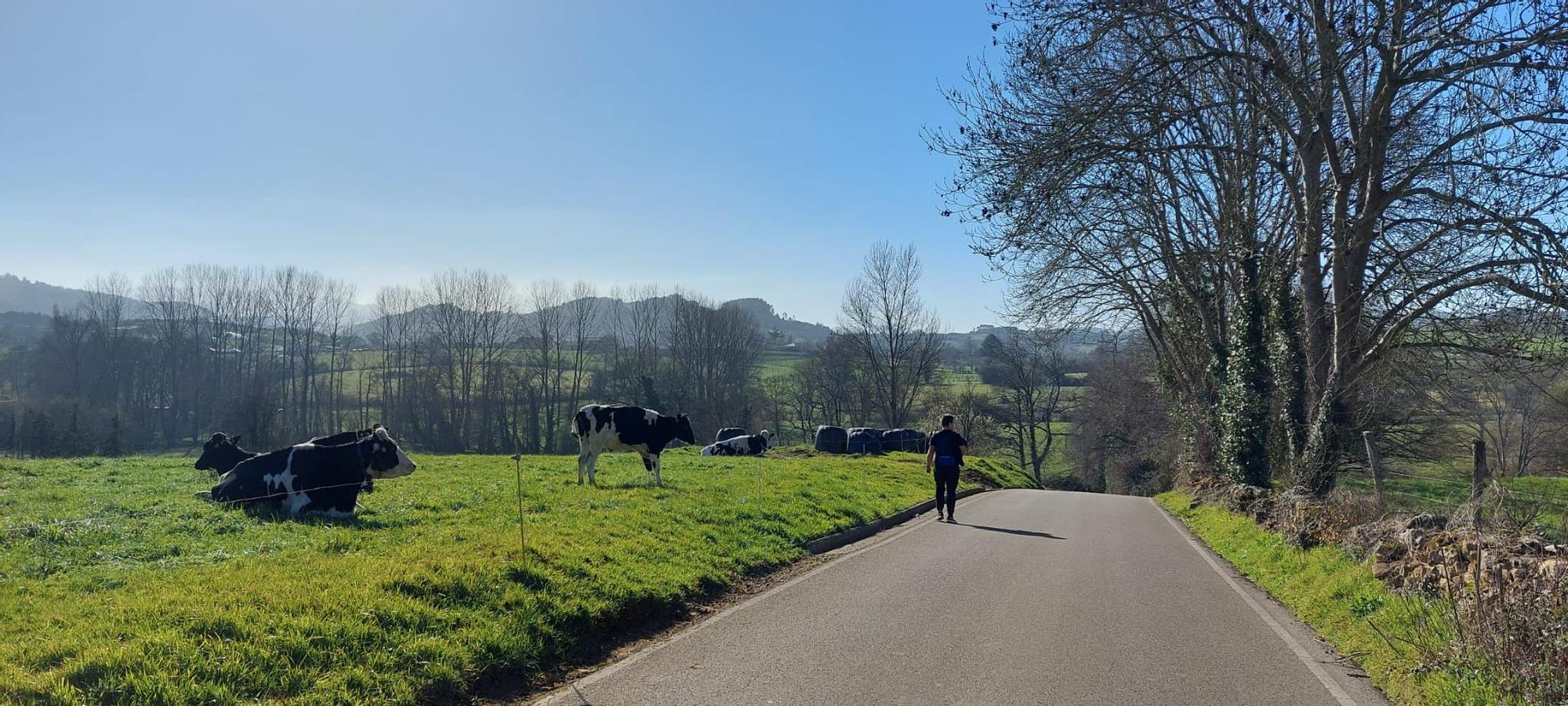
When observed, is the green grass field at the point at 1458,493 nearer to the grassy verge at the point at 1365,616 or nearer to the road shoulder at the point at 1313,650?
the grassy verge at the point at 1365,616

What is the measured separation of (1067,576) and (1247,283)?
12.9 metres

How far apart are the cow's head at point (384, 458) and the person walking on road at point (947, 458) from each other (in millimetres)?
8897

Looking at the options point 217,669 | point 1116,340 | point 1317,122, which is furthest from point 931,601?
point 1116,340

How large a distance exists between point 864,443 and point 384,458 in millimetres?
32563

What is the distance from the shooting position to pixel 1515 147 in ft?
41.7

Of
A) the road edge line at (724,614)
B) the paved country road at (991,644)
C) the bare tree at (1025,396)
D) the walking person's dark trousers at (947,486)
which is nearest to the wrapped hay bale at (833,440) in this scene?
the bare tree at (1025,396)

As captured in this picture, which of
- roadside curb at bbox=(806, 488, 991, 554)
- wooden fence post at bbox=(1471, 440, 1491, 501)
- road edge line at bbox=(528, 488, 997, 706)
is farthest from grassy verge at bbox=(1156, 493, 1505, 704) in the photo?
roadside curb at bbox=(806, 488, 991, 554)

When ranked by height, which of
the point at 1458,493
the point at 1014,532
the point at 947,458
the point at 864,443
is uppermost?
the point at 947,458

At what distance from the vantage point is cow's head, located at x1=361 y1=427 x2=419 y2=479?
1214 cm

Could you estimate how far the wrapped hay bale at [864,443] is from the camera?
42781mm

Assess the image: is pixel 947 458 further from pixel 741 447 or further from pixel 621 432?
pixel 741 447

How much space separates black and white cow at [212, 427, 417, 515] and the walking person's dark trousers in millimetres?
9857

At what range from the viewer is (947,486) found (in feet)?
53.2

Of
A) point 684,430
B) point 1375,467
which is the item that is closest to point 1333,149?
point 1375,467
